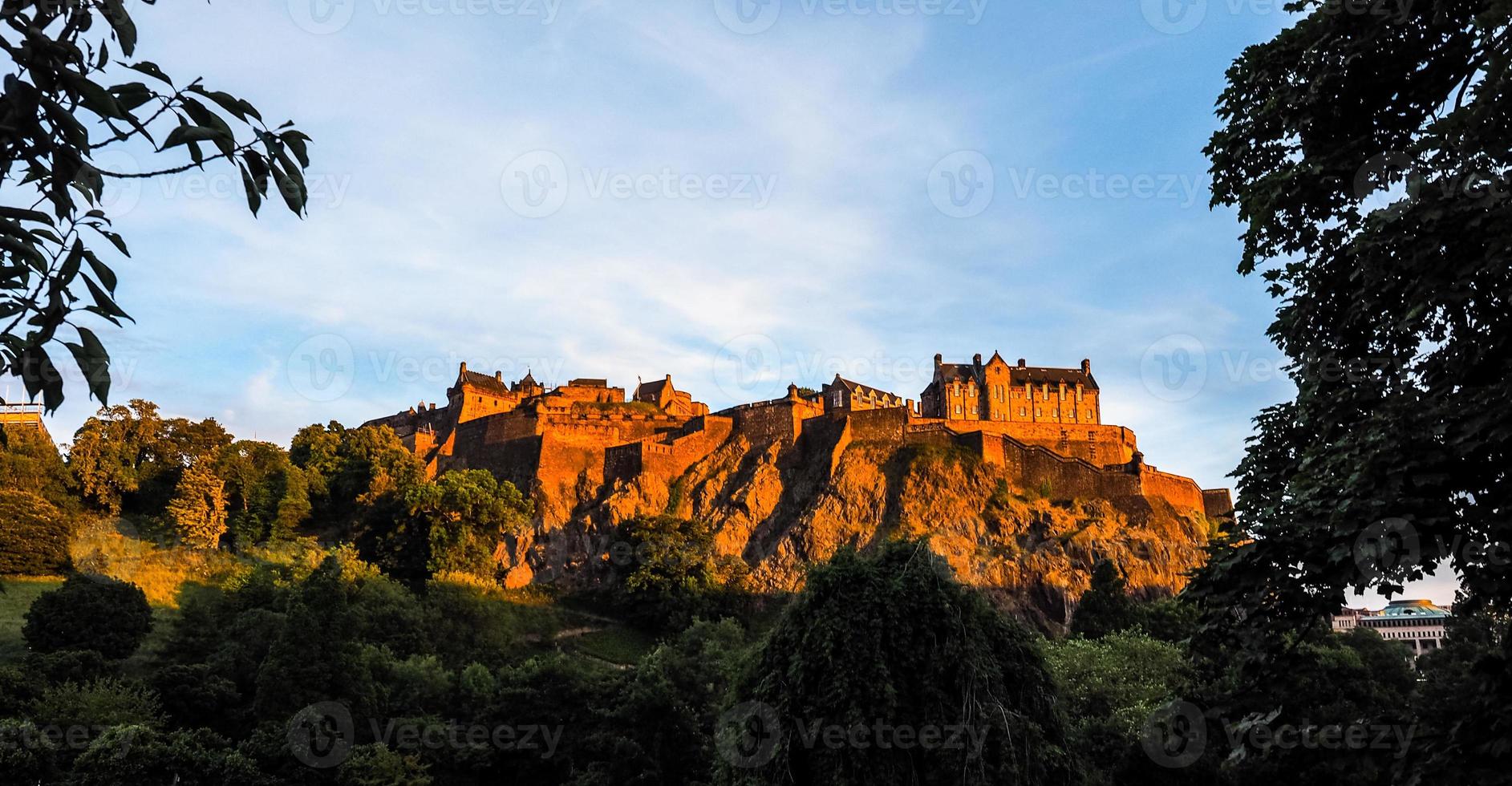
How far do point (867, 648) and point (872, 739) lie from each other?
1.47 metres

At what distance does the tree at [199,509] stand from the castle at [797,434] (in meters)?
14.5

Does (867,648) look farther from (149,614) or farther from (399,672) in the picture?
(149,614)

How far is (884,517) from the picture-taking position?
5972 cm

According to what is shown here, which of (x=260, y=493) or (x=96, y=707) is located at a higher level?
(x=260, y=493)

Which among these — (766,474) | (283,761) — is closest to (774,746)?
(283,761)

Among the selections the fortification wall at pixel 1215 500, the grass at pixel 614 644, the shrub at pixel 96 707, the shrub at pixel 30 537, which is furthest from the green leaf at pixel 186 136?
the fortification wall at pixel 1215 500

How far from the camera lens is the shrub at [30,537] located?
4509 centimetres

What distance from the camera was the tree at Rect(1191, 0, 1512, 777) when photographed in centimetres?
756

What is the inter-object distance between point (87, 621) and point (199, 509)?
17.9 metres

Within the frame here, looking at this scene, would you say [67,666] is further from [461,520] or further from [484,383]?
[484,383]

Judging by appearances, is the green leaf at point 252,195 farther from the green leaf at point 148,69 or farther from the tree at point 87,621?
the tree at point 87,621

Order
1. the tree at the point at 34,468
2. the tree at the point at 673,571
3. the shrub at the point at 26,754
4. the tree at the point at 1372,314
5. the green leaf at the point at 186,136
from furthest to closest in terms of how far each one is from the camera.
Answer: the tree at the point at 673,571 < the tree at the point at 34,468 < the shrub at the point at 26,754 < the tree at the point at 1372,314 < the green leaf at the point at 186,136

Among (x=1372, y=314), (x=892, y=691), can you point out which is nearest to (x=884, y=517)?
(x=892, y=691)

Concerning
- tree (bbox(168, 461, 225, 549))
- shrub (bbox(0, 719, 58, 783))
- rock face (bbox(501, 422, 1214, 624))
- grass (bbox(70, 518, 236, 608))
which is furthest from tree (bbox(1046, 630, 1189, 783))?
tree (bbox(168, 461, 225, 549))
